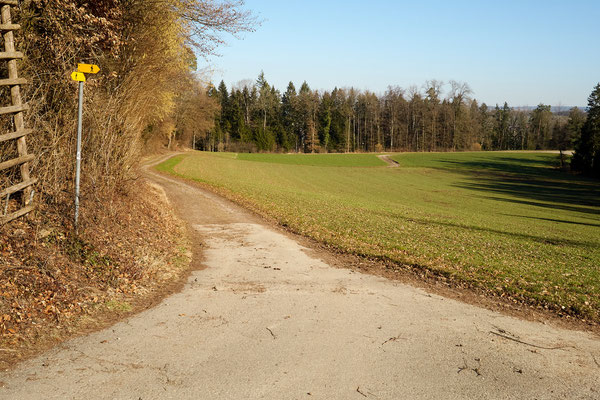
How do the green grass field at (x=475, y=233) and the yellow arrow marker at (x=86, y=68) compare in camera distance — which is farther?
the green grass field at (x=475, y=233)

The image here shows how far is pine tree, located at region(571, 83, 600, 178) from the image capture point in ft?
201

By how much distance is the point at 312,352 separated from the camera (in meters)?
5.37

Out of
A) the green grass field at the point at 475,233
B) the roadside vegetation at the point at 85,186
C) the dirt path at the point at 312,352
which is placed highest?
the roadside vegetation at the point at 85,186

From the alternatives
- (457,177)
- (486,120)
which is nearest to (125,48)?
(457,177)

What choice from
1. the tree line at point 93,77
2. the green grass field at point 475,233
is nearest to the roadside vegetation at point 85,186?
the tree line at point 93,77

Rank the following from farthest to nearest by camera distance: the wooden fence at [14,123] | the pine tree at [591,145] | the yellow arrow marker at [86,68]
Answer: the pine tree at [591,145], the yellow arrow marker at [86,68], the wooden fence at [14,123]

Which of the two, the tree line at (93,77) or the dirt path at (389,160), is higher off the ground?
the tree line at (93,77)

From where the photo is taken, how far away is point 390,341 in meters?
5.80

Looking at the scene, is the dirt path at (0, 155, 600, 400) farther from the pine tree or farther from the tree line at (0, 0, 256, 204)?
the pine tree

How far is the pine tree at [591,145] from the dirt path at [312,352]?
6678 centimetres

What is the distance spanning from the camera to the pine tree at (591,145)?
61.3 metres

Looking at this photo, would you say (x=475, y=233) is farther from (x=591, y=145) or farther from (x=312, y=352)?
(x=591, y=145)

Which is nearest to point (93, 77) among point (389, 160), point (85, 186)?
point (85, 186)

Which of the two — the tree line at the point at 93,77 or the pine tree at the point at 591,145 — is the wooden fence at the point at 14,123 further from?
the pine tree at the point at 591,145
